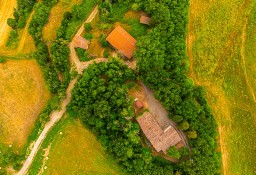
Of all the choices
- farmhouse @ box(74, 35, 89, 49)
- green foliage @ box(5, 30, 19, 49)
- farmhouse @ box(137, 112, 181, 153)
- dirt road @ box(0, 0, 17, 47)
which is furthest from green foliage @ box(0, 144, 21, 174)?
dirt road @ box(0, 0, 17, 47)

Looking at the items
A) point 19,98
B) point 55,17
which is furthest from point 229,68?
A: point 19,98

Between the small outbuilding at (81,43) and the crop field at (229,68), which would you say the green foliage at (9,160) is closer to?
the small outbuilding at (81,43)

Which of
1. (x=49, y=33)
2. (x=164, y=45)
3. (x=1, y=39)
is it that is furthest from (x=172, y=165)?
(x=1, y=39)

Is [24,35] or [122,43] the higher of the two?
[122,43]

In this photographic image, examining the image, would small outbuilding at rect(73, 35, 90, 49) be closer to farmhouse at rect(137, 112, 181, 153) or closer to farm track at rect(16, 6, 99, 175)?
farm track at rect(16, 6, 99, 175)

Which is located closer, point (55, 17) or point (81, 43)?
point (81, 43)

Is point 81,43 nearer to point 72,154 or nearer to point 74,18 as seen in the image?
point 74,18
